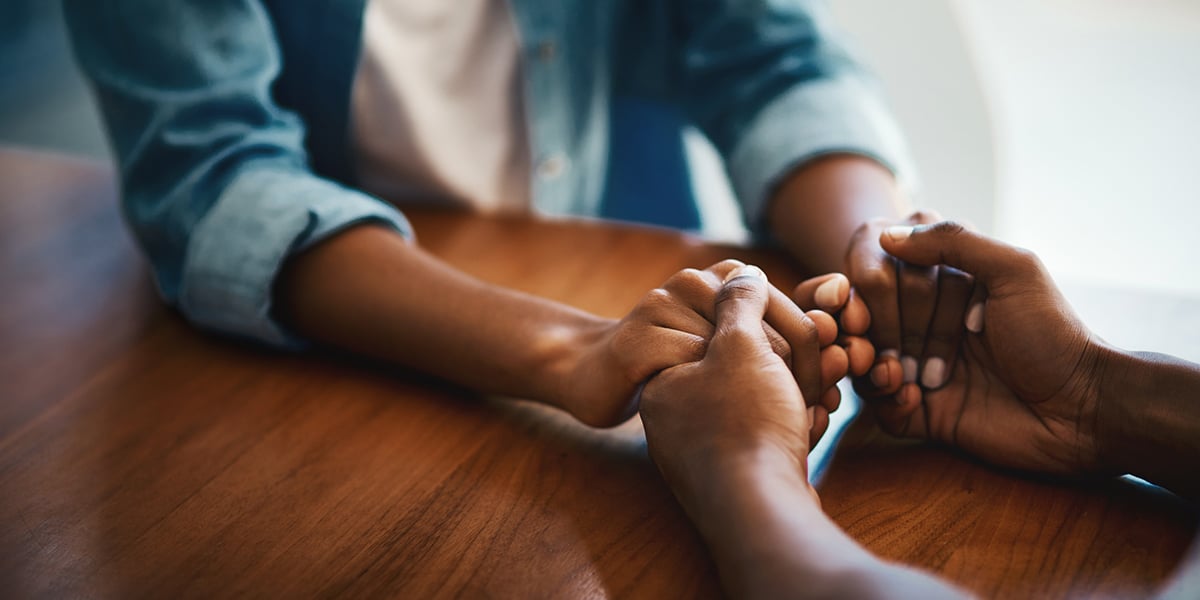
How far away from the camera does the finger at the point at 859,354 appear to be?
22.9 inches

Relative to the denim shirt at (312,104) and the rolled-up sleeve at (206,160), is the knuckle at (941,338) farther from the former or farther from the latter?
the rolled-up sleeve at (206,160)

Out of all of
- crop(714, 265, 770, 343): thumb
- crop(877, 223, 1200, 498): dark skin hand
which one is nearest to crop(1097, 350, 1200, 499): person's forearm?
crop(877, 223, 1200, 498): dark skin hand

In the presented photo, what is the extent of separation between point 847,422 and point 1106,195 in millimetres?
785

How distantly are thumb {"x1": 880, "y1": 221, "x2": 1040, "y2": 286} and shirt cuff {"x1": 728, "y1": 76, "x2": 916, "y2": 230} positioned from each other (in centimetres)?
19

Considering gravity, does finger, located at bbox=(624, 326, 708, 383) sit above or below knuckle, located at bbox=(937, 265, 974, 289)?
below

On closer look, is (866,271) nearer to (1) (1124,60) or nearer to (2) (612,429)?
(2) (612,429)

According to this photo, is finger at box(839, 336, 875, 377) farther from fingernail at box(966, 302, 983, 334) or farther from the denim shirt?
the denim shirt

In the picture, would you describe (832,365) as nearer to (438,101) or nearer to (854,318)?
Answer: (854,318)

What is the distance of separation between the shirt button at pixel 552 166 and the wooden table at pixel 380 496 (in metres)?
0.24

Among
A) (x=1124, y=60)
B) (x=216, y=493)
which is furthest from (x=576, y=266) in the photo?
(x=1124, y=60)

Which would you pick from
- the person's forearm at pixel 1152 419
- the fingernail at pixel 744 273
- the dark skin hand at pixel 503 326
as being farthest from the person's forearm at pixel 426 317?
the person's forearm at pixel 1152 419

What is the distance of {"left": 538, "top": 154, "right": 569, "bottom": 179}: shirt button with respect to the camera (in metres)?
0.98

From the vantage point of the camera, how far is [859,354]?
1.91 ft

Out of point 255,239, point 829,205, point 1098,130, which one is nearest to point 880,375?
point 829,205
